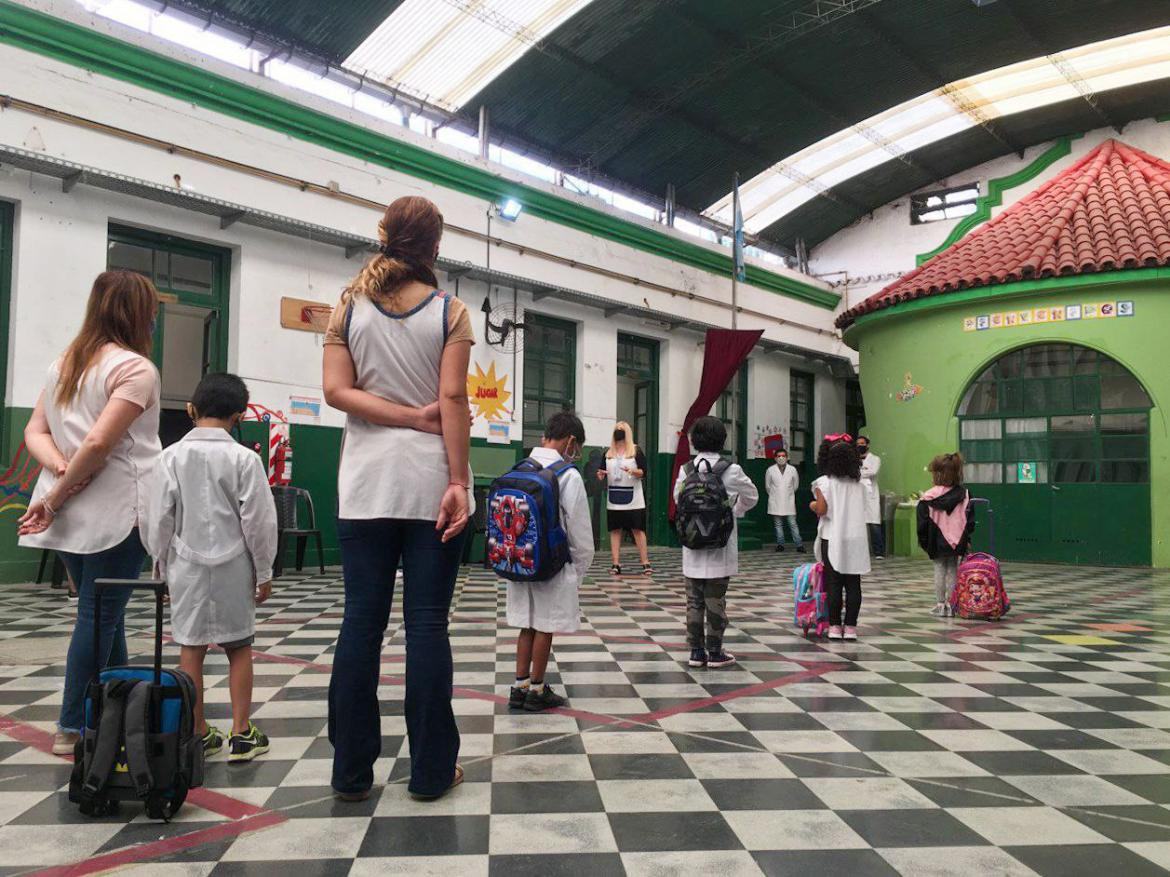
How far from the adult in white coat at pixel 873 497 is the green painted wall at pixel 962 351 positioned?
663 millimetres

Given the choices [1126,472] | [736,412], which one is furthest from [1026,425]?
[736,412]

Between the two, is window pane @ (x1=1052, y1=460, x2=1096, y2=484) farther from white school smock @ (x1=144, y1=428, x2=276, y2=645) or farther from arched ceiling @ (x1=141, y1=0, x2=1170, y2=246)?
white school smock @ (x1=144, y1=428, x2=276, y2=645)

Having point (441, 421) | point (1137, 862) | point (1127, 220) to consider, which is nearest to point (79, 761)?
point (441, 421)

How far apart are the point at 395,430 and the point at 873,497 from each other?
10.4m

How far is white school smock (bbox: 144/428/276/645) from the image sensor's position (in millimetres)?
2955

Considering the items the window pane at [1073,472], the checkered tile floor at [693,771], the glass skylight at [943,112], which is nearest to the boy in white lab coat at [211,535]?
the checkered tile floor at [693,771]

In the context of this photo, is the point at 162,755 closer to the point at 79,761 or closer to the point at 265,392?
the point at 79,761

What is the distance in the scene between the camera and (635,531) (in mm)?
9633

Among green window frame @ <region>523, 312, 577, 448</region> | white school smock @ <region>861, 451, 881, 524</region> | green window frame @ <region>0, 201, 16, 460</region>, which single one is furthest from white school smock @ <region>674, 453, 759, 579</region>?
green window frame @ <region>523, 312, 577, 448</region>

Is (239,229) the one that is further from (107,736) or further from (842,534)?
(107,736)

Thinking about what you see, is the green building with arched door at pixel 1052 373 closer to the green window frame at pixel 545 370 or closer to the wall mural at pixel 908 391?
the wall mural at pixel 908 391

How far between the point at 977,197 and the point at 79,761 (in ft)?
59.9

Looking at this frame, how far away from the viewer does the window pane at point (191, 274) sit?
30.1 feet

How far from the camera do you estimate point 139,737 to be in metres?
2.47
